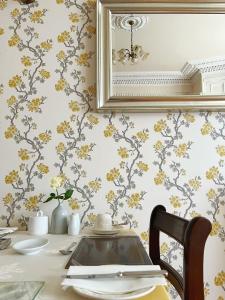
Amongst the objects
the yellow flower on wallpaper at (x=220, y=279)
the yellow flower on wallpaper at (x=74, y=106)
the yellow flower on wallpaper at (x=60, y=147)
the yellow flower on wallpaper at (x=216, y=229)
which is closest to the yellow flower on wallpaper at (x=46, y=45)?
the yellow flower on wallpaper at (x=74, y=106)

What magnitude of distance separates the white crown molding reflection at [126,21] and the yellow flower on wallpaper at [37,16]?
42 cm

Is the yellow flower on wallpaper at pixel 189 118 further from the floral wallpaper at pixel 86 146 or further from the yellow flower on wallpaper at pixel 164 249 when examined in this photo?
the yellow flower on wallpaper at pixel 164 249

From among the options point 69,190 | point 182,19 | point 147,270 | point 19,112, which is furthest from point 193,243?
point 182,19

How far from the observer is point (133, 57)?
1.59m

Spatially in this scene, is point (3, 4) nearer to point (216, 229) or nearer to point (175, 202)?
point (175, 202)

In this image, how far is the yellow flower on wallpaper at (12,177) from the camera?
1.55 meters

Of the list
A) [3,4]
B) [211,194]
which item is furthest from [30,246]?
[3,4]

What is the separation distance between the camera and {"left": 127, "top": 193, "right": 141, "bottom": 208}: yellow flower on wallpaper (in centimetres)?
155

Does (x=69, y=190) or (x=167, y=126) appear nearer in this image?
(x=69, y=190)

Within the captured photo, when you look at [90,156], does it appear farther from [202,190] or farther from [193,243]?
[193,243]

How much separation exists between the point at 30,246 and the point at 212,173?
104cm

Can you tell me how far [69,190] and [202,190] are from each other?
72 cm

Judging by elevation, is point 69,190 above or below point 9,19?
below

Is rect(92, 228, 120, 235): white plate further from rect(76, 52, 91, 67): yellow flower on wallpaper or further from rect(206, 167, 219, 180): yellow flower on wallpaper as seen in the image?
rect(76, 52, 91, 67): yellow flower on wallpaper
